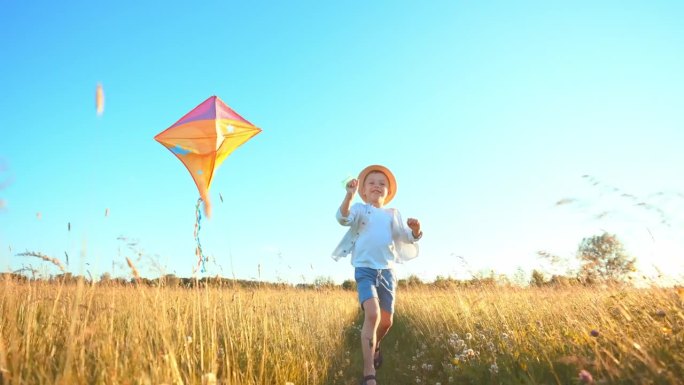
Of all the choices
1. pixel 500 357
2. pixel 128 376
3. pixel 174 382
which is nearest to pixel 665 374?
pixel 500 357

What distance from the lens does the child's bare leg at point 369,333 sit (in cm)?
445

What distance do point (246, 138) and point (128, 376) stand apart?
3175 millimetres

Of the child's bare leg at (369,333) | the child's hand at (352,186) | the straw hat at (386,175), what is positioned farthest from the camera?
the straw hat at (386,175)

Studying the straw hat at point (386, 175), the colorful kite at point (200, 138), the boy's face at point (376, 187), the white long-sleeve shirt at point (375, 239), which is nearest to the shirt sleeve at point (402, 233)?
the white long-sleeve shirt at point (375, 239)

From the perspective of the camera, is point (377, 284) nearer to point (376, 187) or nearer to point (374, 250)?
point (374, 250)

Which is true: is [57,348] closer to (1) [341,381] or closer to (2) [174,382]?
(2) [174,382]

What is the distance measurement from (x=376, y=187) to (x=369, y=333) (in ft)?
6.78

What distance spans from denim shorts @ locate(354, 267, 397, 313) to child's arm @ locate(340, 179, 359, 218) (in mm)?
730

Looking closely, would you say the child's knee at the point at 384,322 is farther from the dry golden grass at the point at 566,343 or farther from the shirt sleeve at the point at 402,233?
the shirt sleeve at the point at 402,233

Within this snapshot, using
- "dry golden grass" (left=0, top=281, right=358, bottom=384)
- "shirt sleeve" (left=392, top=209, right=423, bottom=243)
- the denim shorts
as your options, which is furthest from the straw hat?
"dry golden grass" (left=0, top=281, right=358, bottom=384)

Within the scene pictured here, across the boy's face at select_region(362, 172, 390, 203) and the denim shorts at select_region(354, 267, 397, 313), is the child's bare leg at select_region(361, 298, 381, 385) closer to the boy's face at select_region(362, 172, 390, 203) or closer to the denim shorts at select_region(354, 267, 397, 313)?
the denim shorts at select_region(354, 267, 397, 313)

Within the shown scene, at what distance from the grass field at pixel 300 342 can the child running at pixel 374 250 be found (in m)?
0.69

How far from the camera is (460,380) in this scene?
411 centimetres

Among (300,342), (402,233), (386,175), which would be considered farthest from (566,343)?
(386,175)
